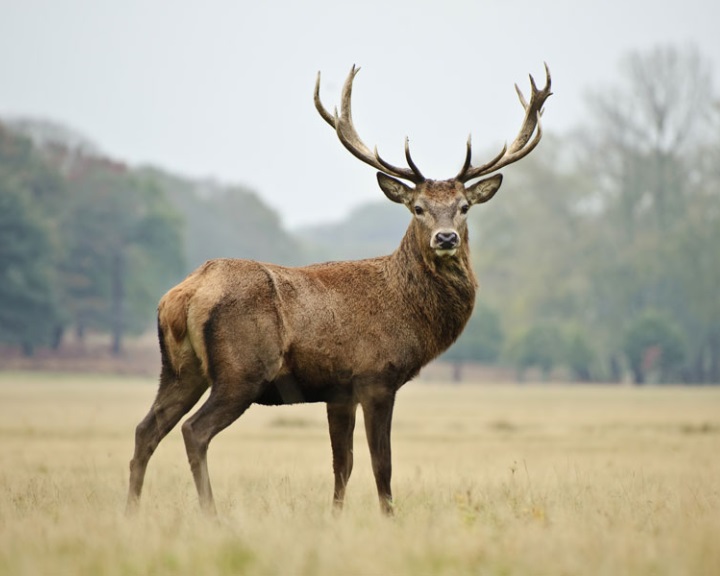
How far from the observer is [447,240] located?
955 centimetres

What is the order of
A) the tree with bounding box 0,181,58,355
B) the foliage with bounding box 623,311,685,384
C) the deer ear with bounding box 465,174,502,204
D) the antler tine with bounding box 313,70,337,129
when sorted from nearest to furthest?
1. the deer ear with bounding box 465,174,502,204
2. the antler tine with bounding box 313,70,337,129
3. the tree with bounding box 0,181,58,355
4. the foliage with bounding box 623,311,685,384

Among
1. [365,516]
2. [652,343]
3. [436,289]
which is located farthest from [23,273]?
[365,516]

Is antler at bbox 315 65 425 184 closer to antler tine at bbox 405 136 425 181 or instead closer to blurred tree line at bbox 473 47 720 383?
antler tine at bbox 405 136 425 181

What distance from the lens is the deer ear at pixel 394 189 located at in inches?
404

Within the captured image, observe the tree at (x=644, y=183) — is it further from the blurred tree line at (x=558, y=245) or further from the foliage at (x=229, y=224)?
the foliage at (x=229, y=224)

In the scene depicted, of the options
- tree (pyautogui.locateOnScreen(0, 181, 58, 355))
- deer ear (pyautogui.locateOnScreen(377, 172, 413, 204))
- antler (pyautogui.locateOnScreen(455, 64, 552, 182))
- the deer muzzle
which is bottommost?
tree (pyautogui.locateOnScreen(0, 181, 58, 355))

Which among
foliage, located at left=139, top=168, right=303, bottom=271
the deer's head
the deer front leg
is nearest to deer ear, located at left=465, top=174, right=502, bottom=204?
the deer's head

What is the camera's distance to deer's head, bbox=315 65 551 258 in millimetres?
9859

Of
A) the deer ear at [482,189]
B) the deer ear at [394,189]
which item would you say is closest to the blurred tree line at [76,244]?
the deer ear at [394,189]

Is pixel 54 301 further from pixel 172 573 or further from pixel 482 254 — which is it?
pixel 172 573

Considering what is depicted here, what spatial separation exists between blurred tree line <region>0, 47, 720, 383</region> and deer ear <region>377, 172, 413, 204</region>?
53967 mm

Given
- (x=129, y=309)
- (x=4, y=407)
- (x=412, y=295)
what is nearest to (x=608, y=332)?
(x=129, y=309)

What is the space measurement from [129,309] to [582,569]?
6813 cm

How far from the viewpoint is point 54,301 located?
63125 mm
